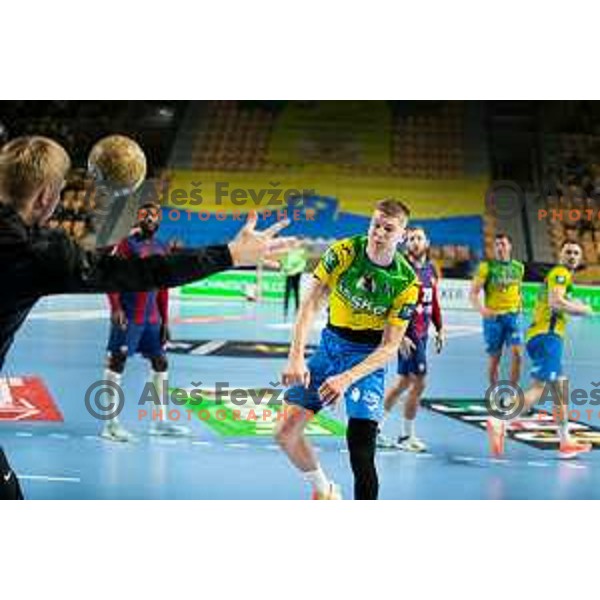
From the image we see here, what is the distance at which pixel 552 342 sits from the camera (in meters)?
6.03

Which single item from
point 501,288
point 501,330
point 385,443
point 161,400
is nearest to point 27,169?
point 161,400

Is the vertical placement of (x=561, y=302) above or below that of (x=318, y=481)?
above

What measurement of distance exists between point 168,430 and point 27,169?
12.8 ft

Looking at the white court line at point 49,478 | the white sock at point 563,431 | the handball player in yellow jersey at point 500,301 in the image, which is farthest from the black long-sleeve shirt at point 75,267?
the handball player in yellow jersey at point 500,301

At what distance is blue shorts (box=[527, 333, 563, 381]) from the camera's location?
19.7ft

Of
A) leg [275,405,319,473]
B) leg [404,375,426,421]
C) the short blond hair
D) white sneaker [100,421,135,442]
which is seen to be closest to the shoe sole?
leg [404,375,426,421]

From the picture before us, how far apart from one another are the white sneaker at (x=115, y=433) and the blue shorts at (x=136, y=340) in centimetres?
47

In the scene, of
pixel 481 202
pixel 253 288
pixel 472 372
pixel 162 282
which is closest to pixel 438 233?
pixel 481 202

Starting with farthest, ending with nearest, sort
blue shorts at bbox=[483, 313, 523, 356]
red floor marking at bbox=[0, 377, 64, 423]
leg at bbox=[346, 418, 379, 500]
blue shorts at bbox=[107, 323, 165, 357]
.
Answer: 1. blue shorts at bbox=[483, 313, 523, 356]
2. red floor marking at bbox=[0, 377, 64, 423]
3. blue shorts at bbox=[107, 323, 165, 357]
4. leg at bbox=[346, 418, 379, 500]

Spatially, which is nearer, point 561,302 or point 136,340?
point 561,302

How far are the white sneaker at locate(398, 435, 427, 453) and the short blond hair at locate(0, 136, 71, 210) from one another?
3859 millimetres

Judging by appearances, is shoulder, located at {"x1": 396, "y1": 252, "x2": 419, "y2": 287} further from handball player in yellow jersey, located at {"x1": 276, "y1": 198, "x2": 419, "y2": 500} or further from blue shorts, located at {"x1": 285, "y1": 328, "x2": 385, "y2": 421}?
blue shorts, located at {"x1": 285, "y1": 328, "x2": 385, "y2": 421}
